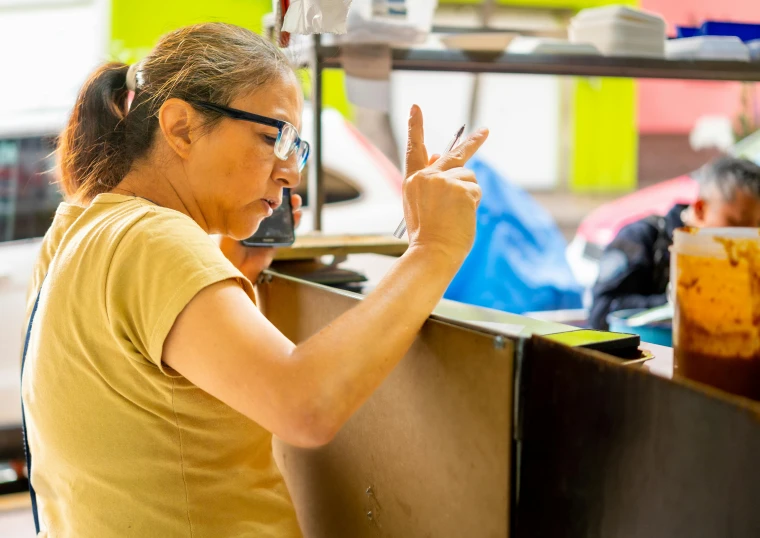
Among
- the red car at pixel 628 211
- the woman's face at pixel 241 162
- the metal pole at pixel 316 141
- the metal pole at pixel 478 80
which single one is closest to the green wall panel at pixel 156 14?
the red car at pixel 628 211

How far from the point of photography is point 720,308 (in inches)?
25.4

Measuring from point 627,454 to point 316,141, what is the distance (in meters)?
1.27

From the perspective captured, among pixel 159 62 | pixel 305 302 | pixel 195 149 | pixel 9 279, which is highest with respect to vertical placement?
pixel 159 62

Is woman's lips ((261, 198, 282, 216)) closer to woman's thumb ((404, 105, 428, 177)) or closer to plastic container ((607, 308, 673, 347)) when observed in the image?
woman's thumb ((404, 105, 428, 177))

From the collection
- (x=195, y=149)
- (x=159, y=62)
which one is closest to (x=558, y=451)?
(x=195, y=149)

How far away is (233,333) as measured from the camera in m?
0.68

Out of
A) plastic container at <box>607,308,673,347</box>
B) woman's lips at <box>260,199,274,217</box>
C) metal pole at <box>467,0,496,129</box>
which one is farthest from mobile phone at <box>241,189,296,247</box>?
metal pole at <box>467,0,496,129</box>

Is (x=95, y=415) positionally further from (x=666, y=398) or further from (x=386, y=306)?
(x=666, y=398)

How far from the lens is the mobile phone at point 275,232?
1.30m

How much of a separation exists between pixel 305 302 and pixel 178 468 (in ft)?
1.13

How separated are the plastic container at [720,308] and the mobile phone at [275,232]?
2.59 ft

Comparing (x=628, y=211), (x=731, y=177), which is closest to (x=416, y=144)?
(x=731, y=177)

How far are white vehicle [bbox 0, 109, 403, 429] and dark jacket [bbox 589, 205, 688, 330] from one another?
0.93 meters

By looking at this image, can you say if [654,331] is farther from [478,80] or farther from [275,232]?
[478,80]
